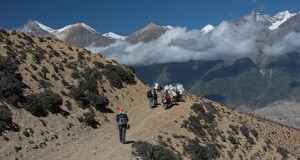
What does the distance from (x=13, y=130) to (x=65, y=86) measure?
15.2 metres

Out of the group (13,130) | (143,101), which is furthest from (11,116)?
(143,101)

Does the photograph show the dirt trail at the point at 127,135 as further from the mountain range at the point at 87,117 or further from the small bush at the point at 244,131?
the small bush at the point at 244,131

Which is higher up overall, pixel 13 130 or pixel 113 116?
pixel 113 116

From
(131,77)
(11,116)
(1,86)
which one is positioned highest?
(131,77)

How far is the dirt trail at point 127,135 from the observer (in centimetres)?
4303

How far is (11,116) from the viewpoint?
4834cm

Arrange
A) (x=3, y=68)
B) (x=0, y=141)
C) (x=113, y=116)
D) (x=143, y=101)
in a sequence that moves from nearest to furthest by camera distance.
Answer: (x=0, y=141), (x=3, y=68), (x=113, y=116), (x=143, y=101)

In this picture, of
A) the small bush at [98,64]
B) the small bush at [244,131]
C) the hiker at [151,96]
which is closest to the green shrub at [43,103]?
the hiker at [151,96]

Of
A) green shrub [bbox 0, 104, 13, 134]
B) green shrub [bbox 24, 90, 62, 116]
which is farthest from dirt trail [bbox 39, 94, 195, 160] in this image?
green shrub [bbox 0, 104, 13, 134]

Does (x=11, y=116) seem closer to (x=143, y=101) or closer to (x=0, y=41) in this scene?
(x=0, y=41)

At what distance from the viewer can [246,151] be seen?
191 ft

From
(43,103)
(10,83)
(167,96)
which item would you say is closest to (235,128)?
(167,96)

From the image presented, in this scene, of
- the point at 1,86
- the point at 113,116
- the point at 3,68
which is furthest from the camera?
the point at 113,116

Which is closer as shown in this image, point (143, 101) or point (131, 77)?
point (143, 101)
